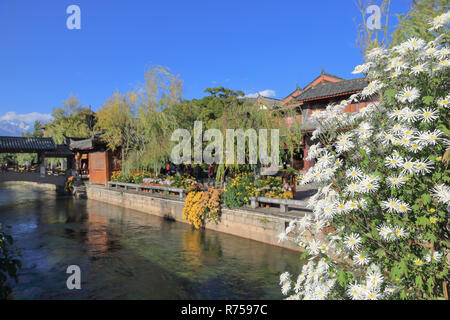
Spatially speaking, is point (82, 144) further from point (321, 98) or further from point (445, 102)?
point (445, 102)

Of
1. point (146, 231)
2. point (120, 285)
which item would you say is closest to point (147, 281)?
point (120, 285)

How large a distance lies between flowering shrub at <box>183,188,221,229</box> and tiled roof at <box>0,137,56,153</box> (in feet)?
76.5

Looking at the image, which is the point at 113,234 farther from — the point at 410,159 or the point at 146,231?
the point at 410,159

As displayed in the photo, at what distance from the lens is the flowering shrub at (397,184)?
256cm

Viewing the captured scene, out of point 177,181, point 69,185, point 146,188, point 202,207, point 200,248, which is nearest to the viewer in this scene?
point 200,248

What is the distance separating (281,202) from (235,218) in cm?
220

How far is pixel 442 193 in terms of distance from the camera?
7.84 feet

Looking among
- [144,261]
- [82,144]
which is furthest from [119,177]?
[144,261]

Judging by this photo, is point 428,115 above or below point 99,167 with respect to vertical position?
above

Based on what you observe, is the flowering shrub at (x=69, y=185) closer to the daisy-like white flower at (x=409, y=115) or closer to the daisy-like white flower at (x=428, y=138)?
the daisy-like white flower at (x=409, y=115)

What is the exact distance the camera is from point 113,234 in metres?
13.1

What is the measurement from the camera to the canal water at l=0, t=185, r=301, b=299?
24.4ft

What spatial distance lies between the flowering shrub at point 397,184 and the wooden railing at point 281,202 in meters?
6.89
